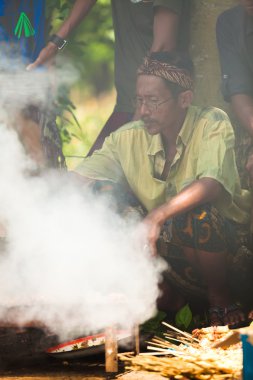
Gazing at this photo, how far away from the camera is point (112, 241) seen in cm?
770

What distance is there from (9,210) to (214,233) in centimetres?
192

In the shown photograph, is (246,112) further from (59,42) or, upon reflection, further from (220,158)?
(59,42)

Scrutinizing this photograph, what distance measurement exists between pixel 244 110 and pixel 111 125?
1214mm

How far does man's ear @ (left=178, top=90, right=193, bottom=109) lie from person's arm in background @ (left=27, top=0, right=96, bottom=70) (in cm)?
115

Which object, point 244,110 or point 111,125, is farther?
point 111,125

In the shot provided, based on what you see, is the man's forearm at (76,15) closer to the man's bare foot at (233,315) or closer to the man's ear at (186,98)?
the man's ear at (186,98)

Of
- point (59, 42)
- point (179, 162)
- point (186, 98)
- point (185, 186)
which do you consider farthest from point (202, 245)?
Result: point (59, 42)

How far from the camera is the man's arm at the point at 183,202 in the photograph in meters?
7.47

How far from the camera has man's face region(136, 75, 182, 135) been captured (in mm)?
7586

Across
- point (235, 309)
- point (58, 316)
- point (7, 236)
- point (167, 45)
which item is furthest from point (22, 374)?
point (167, 45)

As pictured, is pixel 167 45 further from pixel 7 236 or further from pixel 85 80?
pixel 7 236

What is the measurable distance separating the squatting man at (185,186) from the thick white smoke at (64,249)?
22 cm

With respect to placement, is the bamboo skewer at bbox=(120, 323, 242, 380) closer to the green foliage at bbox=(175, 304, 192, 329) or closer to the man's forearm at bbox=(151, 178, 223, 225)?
the green foliage at bbox=(175, 304, 192, 329)

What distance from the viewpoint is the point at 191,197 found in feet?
24.6
